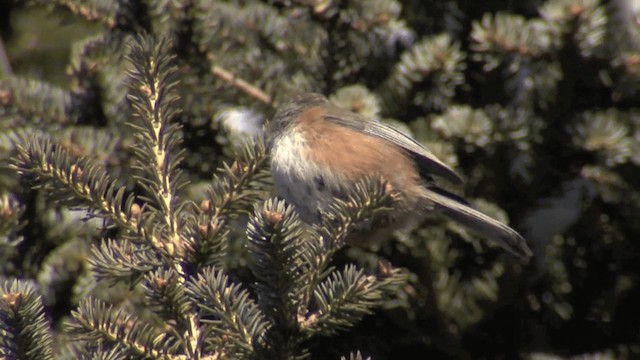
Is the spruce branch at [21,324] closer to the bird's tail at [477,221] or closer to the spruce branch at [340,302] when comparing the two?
the spruce branch at [340,302]

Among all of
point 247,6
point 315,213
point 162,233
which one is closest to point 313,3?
point 247,6

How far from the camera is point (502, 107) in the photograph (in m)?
2.71

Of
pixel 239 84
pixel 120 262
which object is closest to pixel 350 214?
pixel 120 262

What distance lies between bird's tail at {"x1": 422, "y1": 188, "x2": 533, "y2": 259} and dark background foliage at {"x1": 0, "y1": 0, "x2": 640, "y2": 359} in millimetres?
89

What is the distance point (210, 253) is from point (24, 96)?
1275mm

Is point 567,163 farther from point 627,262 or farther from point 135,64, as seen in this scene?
point 135,64

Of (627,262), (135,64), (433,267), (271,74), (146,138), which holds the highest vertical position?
(135,64)

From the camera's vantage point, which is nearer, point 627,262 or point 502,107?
point 627,262

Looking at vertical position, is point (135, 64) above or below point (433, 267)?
above

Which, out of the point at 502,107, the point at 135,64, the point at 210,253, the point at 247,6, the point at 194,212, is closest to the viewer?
the point at 210,253

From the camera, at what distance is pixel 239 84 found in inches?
105

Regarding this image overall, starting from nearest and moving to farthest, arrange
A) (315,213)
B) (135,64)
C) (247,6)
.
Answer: (135,64) → (315,213) → (247,6)

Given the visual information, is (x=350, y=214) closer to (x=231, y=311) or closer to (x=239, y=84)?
(x=231, y=311)

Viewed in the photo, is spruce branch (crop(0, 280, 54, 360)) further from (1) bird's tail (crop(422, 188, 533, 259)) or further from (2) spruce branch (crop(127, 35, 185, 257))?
(1) bird's tail (crop(422, 188, 533, 259))
